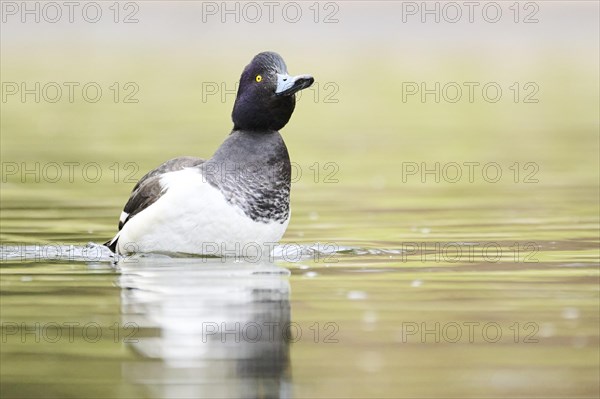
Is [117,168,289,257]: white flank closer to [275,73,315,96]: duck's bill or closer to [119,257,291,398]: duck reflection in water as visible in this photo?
[119,257,291,398]: duck reflection in water

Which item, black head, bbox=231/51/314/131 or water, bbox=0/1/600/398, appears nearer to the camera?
water, bbox=0/1/600/398

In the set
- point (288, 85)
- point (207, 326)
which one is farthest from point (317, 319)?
point (288, 85)

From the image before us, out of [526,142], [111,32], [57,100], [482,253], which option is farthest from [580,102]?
[111,32]

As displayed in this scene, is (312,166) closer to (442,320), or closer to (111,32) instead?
(442,320)

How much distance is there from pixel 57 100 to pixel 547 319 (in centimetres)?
2592

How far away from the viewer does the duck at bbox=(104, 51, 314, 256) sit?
11359mm

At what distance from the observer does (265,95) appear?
11812 mm

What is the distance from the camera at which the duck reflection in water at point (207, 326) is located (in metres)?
7.64

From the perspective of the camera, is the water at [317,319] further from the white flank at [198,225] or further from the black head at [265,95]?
the black head at [265,95]

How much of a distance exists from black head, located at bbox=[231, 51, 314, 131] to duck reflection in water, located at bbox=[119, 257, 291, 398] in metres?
1.18

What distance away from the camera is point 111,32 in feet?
223

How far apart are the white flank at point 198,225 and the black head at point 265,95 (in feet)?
2.19

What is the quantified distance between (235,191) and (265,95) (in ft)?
2.95

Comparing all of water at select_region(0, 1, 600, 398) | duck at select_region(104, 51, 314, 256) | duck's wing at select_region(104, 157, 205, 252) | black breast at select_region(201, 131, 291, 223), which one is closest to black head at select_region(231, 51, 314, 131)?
duck at select_region(104, 51, 314, 256)
